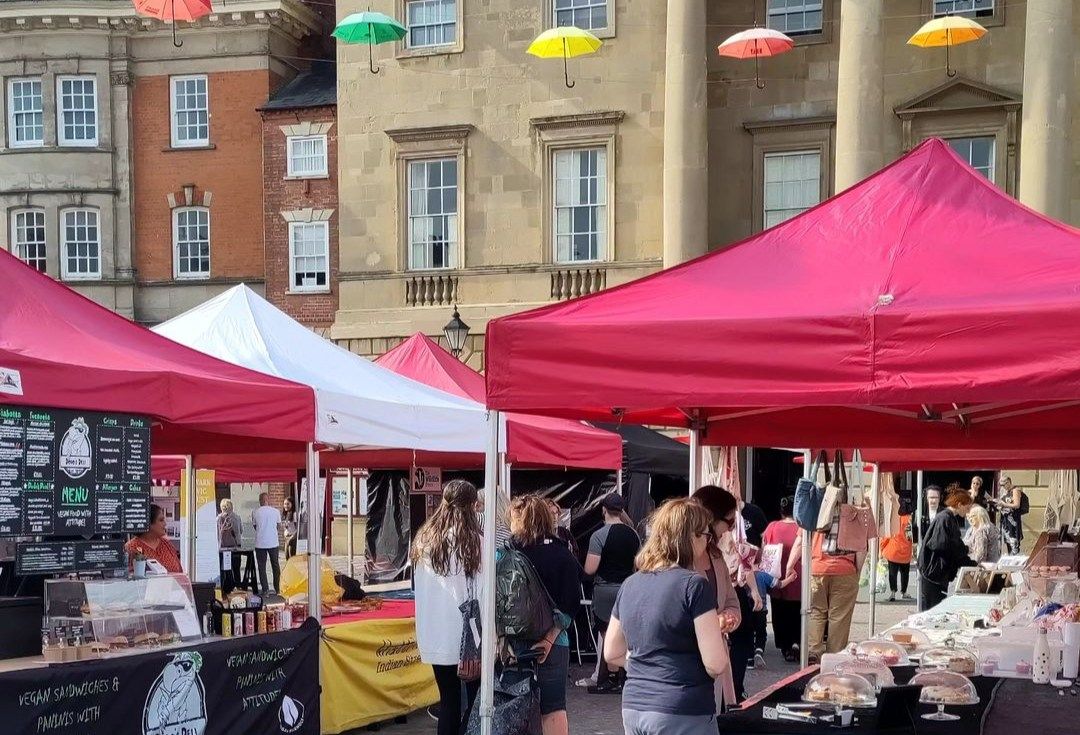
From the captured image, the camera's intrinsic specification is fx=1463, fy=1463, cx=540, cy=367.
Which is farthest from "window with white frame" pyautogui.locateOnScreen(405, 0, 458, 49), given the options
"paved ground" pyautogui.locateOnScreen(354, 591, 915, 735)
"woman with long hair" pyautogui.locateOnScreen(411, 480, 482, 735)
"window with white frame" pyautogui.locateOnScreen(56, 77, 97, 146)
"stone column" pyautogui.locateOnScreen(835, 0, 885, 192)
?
"woman with long hair" pyautogui.locateOnScreen(411, 480, 482, 735)

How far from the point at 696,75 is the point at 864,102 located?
3.38 m

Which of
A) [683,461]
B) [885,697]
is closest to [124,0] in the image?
[683,461]

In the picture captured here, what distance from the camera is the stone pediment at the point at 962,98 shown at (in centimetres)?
2784

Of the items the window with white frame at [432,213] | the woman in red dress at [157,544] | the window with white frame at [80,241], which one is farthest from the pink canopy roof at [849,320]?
the window with white frame at [80,241]

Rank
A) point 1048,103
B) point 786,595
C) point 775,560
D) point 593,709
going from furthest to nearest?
1. point 1048,103
2. point 786,595
3. point 775,560
4. point 593,709

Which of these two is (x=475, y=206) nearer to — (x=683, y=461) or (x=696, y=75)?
(x=696, y=75)

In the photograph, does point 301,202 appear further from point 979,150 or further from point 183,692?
point 183,692

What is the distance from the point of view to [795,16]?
2992 cm

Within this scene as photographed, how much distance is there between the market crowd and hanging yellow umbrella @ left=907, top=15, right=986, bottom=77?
12.0 meters

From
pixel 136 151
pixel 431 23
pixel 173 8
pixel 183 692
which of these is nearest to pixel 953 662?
pixel 183 692

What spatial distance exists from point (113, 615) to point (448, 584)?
1.97 meters

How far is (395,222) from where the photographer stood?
1246 inches

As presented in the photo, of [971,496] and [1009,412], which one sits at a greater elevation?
[1009,412]

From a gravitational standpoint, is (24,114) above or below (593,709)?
above
